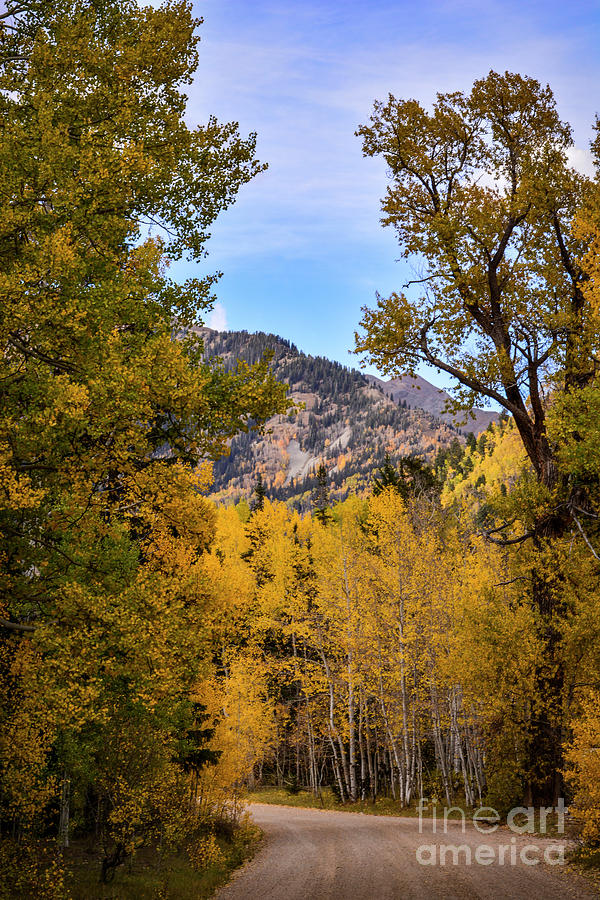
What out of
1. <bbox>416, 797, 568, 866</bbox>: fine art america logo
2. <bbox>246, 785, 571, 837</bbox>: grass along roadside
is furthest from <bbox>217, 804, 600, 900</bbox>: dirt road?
<bbox>246, 785, 571, 837</bbox>: grass along roadside

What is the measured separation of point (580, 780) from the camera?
9.77m

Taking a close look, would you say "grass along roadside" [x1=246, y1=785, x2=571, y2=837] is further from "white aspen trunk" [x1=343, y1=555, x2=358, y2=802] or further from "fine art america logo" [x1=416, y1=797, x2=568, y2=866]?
"white aspen trunk" [x1=343, y1=555, x2=358, y2=802]

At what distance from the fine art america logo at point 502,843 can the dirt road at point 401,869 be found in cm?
2

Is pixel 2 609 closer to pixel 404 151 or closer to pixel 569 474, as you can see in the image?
pixel 569 474

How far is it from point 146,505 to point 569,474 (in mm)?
7608

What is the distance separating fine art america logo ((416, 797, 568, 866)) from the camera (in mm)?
11305

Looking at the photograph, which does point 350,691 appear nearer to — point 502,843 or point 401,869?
point 502,843

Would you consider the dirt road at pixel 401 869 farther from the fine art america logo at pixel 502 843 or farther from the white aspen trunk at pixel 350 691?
the white aspen trunk at pixel 350 691

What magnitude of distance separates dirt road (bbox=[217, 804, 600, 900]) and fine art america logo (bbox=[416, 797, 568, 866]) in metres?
0.02

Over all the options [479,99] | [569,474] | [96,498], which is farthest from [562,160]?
[96,498]

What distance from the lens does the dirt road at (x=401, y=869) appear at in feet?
30.6

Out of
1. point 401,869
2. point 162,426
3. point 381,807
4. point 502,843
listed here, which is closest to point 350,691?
point 381,807

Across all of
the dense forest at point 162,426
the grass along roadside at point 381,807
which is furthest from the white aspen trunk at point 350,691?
the dense forest at point 162,426

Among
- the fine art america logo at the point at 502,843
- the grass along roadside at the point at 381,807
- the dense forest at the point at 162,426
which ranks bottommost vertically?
the grass along roadside at the point at 381,807
